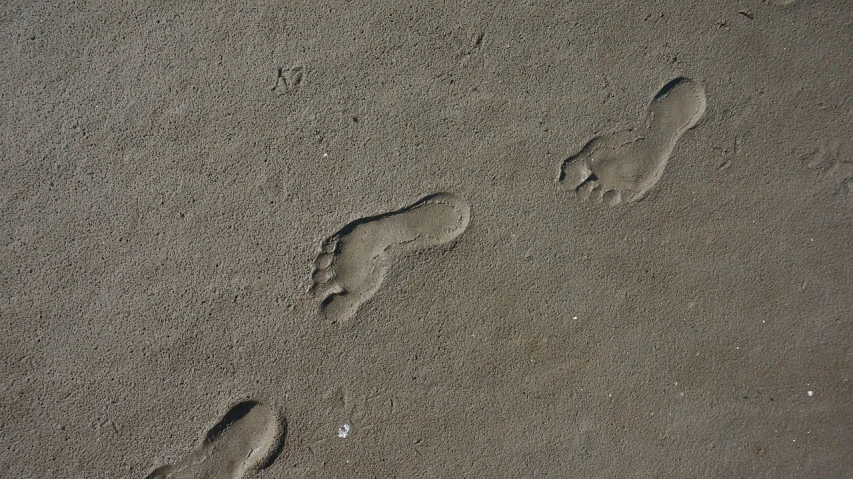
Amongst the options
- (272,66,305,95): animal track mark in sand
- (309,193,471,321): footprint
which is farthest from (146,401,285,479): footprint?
(272,66,305,95): animal track mark in sand

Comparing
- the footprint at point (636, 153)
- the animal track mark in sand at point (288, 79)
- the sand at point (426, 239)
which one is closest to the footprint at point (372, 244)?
the sand at point (426, 239)

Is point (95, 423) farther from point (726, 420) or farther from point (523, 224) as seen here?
point (726, 420)

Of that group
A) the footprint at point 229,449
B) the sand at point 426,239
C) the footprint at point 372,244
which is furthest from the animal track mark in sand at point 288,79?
the footprint at point 229,449

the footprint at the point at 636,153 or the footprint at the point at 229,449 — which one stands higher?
the footprint at the point at 636,153

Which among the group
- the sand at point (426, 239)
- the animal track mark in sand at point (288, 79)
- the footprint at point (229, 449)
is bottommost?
the footprint at point (229, 449)

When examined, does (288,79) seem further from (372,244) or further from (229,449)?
(229,449)

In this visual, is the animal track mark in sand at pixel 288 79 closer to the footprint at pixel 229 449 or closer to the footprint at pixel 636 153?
the footprint at pixel 636 153
